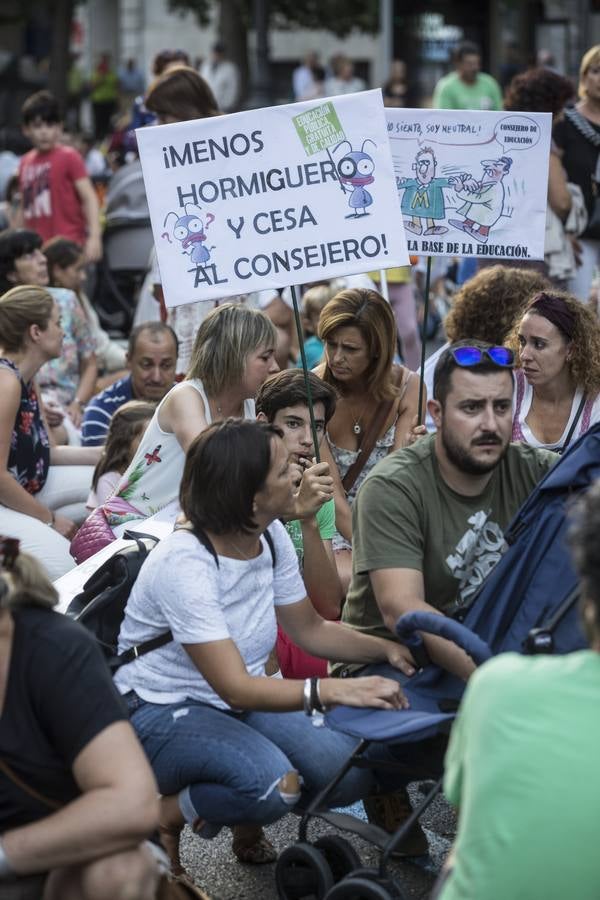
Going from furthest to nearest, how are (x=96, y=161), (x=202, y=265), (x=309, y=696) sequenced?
(x=96, y=161) < (x=202, y=265) < (x=309, y=696)

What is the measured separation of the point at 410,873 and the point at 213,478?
1.27 m

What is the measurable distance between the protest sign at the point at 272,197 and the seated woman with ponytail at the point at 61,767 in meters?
2.09

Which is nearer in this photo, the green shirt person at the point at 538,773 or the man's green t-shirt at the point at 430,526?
the green shirt person at the point at 538,773

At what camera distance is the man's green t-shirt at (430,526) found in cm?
415

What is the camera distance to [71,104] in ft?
116

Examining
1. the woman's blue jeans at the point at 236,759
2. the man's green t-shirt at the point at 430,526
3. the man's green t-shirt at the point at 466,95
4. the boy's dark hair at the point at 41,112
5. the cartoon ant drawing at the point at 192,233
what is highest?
the man's green t-shirt at the point at 466,95

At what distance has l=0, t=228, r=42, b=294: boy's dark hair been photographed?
26.1 ft

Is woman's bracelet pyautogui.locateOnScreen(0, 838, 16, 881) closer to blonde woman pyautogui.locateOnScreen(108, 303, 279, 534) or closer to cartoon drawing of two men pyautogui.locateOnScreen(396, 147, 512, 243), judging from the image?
Result: blonde woman pyautogui.locateOnScreen(108, 303, 279, 534)

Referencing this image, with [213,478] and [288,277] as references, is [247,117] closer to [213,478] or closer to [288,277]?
[288,277]

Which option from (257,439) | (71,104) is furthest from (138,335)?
(71,104)

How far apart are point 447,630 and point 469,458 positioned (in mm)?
693

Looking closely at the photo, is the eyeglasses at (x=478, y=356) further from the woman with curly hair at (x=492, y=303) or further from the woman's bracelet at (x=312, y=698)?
the woman with curly hair at (x=492, y=303)

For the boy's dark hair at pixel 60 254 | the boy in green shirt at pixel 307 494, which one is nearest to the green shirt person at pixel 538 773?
the boy in green shirt at pixel 307 494

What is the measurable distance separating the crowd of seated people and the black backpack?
0.03 metres
